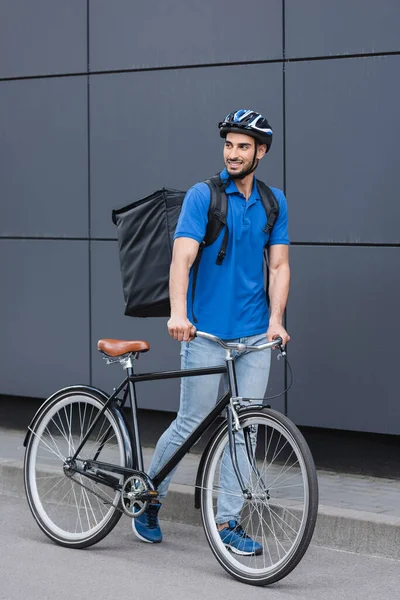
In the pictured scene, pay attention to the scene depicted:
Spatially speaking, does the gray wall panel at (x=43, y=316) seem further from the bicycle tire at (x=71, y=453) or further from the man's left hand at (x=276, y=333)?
the man's left hand at (x=276, y=333)

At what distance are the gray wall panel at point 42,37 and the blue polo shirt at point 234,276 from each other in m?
3.15

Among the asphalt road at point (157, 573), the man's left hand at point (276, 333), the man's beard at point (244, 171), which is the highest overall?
the man's beard at point (244, 171)

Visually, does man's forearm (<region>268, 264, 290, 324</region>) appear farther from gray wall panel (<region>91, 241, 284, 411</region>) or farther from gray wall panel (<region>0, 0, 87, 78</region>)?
gray wall panel (<region>0, 0, 87, 78</region>)

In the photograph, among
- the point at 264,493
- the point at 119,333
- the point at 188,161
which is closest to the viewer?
the point at 264,493

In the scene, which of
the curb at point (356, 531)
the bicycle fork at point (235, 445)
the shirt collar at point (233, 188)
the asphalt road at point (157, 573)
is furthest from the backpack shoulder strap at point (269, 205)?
the asphalt road at point (157, 573)

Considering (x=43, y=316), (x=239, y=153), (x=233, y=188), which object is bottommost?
(x=43, y=316)

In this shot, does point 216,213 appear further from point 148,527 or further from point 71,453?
point 148,527

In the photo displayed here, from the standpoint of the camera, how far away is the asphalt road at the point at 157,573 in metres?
5.37

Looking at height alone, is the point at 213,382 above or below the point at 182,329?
below

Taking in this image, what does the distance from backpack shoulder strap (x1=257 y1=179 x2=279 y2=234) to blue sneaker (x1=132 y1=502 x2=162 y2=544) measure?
157cm

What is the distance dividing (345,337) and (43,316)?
8.19 ft

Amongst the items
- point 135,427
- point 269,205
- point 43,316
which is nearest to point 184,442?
point 135,427

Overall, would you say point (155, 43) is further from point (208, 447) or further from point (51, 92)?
point (208, 447)

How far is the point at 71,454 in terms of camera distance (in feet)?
20.8
